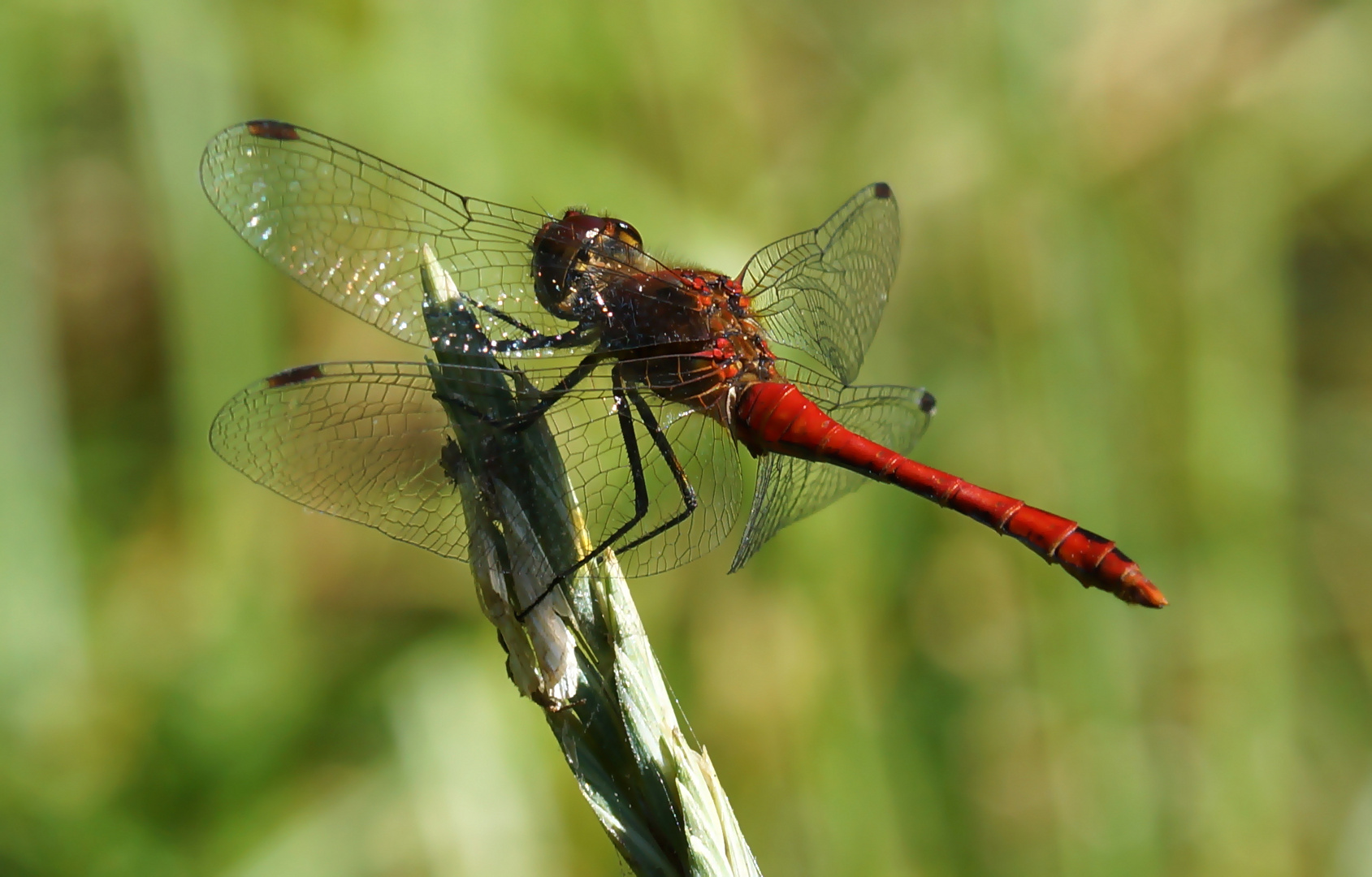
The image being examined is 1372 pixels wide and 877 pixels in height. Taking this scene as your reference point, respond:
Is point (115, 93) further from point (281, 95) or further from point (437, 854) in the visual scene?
point (437, 854)

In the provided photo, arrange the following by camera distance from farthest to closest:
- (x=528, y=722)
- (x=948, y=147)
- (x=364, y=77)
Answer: (x=948, y=147)
(x=364, y=77)
(x=528, y=722)

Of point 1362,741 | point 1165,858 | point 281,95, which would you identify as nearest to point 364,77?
point 281,95

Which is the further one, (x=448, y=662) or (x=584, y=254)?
(x=448, y=662)

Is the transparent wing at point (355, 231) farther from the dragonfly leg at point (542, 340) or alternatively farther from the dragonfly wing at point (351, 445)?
the dragonfly wing at point (351, 445)

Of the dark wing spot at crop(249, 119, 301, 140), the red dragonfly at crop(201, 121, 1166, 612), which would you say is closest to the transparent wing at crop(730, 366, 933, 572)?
the red dragonfly at crop(201, 121, 1166, 612)

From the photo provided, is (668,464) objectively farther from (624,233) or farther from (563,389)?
Answer: (624,233)

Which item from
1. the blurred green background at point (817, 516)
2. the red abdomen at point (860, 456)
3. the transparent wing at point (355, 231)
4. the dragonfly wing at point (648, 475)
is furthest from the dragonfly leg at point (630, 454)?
the blurred green background at point (817, 516)
